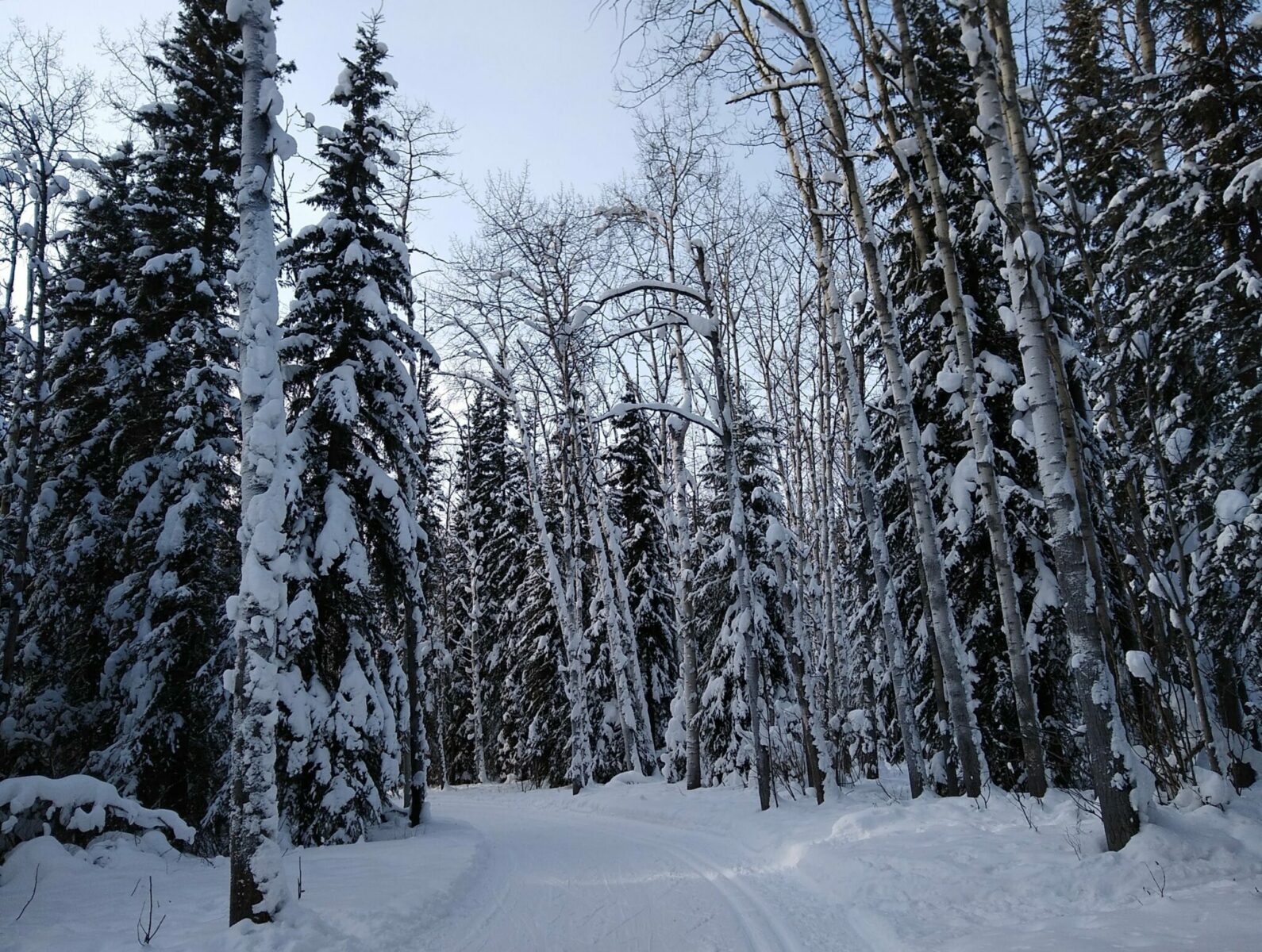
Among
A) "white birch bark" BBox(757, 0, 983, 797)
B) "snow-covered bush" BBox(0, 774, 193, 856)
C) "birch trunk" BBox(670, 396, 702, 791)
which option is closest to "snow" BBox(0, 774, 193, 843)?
"snow-covered bush" BBox(0, 774, 193, 856)

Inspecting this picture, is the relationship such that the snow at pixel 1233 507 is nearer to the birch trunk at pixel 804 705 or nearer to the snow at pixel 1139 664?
the snow at pixel 1139 664

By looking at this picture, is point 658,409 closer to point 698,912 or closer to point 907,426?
point 907,426

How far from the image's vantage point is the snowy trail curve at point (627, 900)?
5.96m

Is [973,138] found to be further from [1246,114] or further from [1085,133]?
[1246,114]

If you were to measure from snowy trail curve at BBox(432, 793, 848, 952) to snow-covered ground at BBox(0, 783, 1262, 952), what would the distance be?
31 millimetres

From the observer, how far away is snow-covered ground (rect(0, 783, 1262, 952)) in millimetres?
5148

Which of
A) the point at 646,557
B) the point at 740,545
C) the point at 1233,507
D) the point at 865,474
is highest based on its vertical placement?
the point at 646,557

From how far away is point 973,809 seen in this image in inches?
326

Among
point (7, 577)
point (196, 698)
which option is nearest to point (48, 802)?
point (196, 698)

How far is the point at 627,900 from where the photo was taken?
7.38m

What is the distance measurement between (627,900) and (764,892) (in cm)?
139

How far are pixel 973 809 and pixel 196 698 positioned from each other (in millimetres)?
12546

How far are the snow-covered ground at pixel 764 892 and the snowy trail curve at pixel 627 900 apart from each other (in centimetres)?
3

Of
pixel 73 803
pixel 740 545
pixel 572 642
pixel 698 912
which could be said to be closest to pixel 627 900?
pixel 698 912
